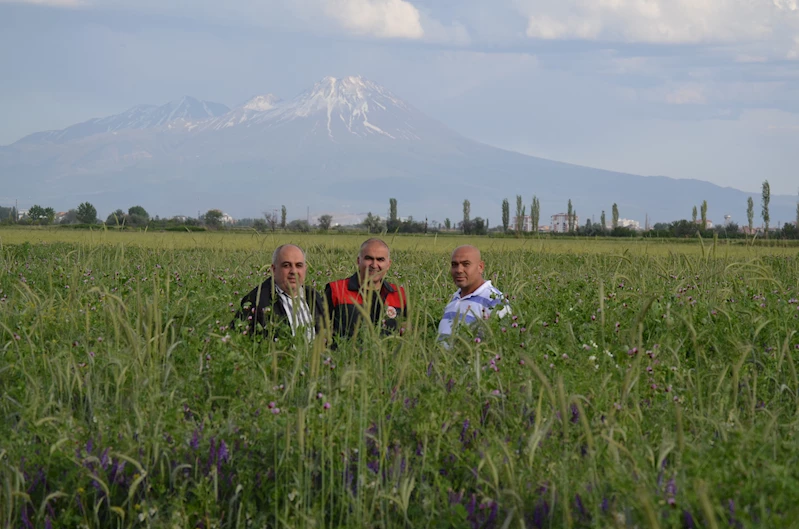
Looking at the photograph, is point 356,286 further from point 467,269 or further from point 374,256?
point 467,269

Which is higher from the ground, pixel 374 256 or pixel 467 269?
pixel 374 256

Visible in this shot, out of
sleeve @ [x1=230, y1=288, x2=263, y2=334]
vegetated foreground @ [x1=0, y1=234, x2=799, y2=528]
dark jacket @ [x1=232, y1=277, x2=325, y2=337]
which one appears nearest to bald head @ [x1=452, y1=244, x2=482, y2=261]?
dark jacket @ [x1=232, y1=277, x2=325, y2=337]

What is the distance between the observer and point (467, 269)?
7.49m

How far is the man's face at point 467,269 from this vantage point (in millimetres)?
7465

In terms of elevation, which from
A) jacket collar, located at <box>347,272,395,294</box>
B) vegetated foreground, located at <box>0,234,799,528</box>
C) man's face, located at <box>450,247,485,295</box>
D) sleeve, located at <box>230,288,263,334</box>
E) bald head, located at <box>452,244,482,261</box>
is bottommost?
vegetated foreground, located at <box>0,234,799,528</box>

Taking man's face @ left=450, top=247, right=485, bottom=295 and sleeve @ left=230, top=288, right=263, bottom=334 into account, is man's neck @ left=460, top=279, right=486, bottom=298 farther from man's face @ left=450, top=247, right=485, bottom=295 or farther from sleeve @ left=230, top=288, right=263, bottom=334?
sleeve @ left=230, top=288, right=263, bottom=334

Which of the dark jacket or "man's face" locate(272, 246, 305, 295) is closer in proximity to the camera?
the dark jacket

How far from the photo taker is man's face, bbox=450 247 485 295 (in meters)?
7.46

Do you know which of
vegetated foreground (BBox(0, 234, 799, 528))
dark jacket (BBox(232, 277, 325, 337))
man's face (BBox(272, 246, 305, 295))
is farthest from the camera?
man's face (BBox(272, 246, 305, 295))

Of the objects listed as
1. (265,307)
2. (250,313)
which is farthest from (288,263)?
(265,307)

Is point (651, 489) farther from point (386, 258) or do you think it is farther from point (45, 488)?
point (386, 258)

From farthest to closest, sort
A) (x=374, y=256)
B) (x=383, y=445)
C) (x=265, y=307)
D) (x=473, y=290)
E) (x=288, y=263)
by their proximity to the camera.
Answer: (x=473, y=290)
(x=374, y=256)
(x=288, y=263)
(x=265, y=307)
(x=383, y=445)

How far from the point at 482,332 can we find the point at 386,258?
2.00 meters

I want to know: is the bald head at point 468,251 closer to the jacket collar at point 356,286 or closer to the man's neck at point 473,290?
the man's neck at point 473,290
